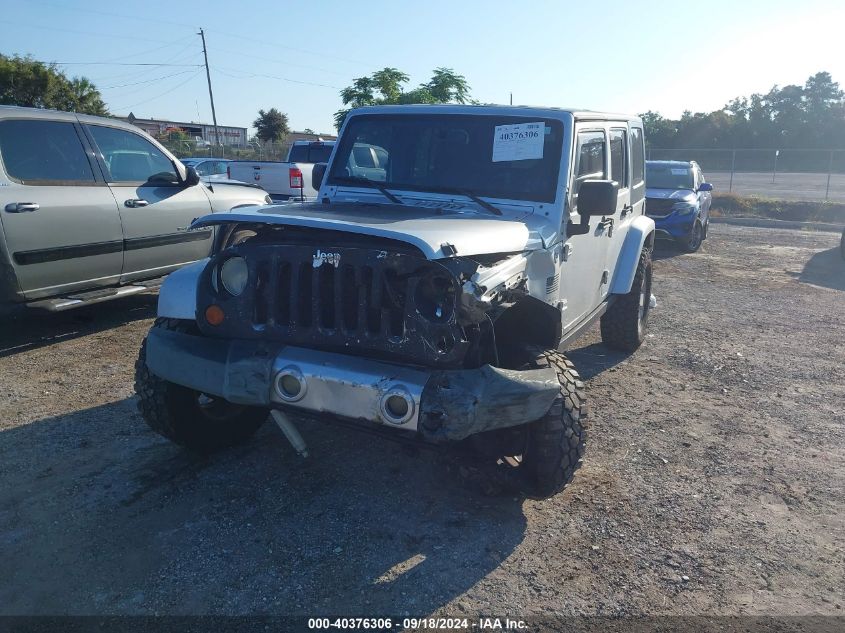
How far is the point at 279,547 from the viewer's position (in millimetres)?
3080

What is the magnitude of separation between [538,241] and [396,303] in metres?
1.03

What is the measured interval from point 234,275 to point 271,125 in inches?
1585

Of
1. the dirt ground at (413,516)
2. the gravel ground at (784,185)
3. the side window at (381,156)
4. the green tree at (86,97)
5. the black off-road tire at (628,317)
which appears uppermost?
the green tree at (86,97)

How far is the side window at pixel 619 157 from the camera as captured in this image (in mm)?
5043

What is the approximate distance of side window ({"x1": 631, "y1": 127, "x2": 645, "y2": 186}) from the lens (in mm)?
5830

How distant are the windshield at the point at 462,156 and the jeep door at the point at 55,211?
251 cm

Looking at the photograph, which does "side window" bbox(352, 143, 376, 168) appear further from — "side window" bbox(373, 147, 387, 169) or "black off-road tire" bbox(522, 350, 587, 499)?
"black off-road tire" bbox(522, 350, 587, 499)

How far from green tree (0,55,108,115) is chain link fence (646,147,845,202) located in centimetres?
2508

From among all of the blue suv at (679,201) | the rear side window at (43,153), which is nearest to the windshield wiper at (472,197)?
the rear side window at (43,153)

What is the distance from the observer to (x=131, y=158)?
644cm

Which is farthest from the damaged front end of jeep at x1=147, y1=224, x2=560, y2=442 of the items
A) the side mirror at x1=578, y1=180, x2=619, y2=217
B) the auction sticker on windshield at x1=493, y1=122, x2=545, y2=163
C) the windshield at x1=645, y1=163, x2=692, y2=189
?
the windshield at x1=645, y1=163, x2=692, y2=189

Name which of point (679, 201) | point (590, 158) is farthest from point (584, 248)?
point (679, 201)

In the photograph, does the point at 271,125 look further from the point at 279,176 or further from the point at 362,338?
the point at 362,338

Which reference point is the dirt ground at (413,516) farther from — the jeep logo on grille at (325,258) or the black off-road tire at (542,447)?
the jeep logo on grille at (325,258)
